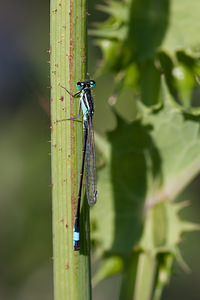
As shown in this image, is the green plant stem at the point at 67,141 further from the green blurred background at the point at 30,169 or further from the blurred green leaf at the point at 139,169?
the green blurred background at the point at 30,169

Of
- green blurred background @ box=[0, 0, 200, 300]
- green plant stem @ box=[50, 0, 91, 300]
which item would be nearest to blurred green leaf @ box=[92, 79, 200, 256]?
green plant stem @ box=[50, 0, 91, 300]

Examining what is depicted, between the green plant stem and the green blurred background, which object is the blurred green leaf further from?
the green blurred background

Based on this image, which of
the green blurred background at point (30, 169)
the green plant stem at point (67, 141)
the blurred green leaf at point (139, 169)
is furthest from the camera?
the green blurred background at point (30, 169)

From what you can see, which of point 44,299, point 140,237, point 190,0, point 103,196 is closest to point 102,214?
point 103,196

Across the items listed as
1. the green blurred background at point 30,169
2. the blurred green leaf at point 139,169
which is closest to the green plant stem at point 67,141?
the blurred green leaf at point 139,169

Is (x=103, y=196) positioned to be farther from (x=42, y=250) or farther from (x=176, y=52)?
(x=42, y=250)

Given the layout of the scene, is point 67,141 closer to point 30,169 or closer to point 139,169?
point 139,169
